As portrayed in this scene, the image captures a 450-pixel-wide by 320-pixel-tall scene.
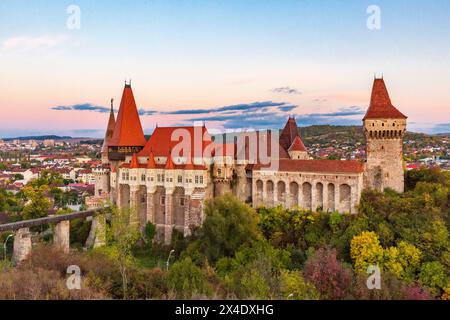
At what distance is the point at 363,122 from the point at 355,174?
5610 mm

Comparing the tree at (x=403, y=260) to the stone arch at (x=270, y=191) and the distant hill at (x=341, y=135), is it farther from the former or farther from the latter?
the distant hill at (x=341, y=135)

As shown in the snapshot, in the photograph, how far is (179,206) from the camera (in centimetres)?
4038

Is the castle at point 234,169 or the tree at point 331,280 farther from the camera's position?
the castle at point 234,169

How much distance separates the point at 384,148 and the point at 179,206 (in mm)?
A: 18352

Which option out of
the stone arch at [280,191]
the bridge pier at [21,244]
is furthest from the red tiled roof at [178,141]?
the bridge pier at [21,244]

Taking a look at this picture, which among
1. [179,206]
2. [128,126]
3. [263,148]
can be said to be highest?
[128,126]

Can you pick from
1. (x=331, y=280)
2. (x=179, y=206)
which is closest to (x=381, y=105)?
(x=179, y=206)

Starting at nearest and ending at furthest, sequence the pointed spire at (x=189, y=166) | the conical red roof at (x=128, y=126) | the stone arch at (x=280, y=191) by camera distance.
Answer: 1. the stone arch at (x=280, y=191)
2. the pointed spire at (x=189, y=166)
3. the conical red roof at (x=128, y=126)

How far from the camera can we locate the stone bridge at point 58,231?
3609 centimetres

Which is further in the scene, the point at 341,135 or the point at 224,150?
the point at 341,135

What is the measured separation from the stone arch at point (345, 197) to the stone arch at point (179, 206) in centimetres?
1363

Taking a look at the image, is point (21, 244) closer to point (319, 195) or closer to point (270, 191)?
point (270, 191)
